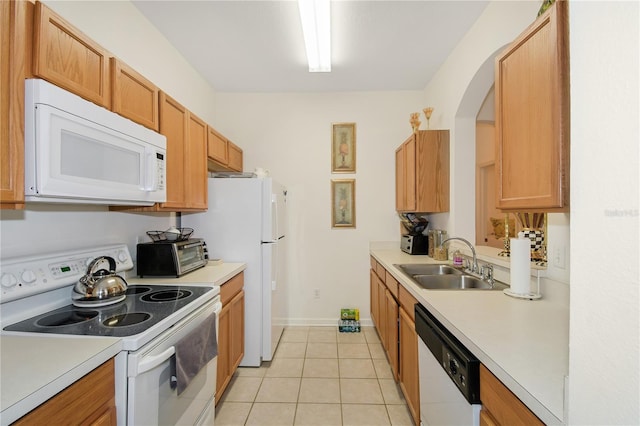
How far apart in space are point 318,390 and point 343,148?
247 centimetres

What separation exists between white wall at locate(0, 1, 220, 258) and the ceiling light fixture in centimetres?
119

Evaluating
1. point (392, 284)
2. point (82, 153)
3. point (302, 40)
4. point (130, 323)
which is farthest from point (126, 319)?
point (302, 40)

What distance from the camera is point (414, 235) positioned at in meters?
3.06

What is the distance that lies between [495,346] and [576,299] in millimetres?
616

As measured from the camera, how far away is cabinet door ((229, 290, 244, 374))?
224cm

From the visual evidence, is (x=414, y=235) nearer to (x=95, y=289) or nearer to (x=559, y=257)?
(x=559, y=257)

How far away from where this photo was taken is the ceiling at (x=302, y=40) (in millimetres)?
2105

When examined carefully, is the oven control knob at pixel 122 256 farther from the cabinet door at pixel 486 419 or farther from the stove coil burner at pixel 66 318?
the cabinet door at pixel 486 419

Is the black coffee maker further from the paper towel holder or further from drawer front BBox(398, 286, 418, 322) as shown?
the paper towel holder

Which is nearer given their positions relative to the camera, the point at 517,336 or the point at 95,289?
the point at 517,336

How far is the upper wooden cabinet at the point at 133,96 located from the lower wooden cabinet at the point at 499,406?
1.93 metres

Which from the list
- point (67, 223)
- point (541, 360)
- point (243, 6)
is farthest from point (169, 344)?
point (243, 6)

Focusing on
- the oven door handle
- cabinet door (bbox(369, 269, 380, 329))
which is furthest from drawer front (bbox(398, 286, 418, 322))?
the oven door handle

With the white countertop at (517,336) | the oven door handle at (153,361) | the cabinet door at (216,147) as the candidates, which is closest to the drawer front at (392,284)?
the white countertop at (517,336)
